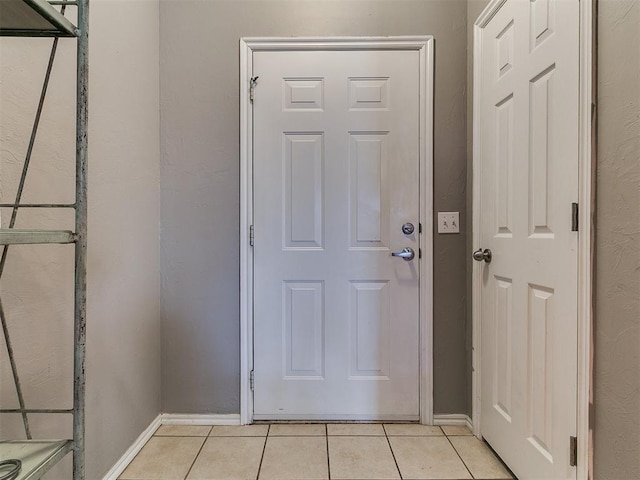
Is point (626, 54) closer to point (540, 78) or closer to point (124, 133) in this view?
point (540, 78)

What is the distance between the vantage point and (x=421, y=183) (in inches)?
70.1

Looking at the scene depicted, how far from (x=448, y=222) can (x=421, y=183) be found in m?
0.24

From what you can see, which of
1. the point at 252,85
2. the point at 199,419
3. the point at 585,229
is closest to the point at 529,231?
the point at 585,229

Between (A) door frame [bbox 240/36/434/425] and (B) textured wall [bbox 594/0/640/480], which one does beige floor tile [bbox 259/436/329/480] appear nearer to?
(A) door frame [bbox 240/36/434/425]

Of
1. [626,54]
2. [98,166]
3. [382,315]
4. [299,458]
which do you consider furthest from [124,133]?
[626,54]

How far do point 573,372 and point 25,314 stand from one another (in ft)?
5.35

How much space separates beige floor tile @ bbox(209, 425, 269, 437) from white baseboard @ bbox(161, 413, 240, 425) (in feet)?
0.09

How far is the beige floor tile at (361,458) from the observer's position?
1.41 m

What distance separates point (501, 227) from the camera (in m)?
1.47

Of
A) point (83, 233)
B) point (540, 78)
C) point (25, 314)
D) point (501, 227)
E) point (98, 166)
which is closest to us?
point (83, 233)

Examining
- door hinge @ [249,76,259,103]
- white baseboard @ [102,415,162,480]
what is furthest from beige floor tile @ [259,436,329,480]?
door hinge @ [249,76,259,103]

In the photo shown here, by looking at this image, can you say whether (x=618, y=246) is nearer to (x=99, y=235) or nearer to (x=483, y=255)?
(x=483, y=255)

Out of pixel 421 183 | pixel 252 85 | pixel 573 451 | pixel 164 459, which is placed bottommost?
pixel 164 459

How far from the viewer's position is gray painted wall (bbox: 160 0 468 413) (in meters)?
1.77
